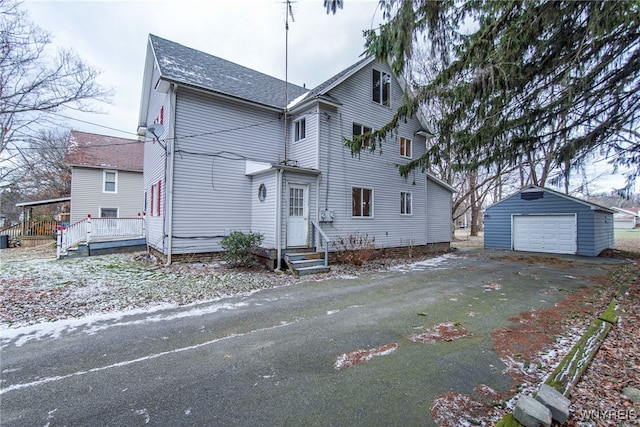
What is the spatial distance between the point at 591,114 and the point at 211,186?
10.8 m

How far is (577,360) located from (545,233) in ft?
48.9

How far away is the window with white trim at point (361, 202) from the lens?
11602 mm

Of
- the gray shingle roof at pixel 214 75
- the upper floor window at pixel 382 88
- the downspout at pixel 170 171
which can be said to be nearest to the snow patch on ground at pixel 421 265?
the upper floor window at pixel 382 88

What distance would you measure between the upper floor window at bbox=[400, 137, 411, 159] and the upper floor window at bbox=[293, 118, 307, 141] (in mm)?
4967

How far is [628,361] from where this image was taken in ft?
11.5

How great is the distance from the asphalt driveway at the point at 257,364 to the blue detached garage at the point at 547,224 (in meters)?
11.2

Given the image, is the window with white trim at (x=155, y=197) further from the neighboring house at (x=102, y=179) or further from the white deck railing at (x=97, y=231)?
the neighboring house at (x=102, y=179)

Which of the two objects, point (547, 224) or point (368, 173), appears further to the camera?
point (547, 224)

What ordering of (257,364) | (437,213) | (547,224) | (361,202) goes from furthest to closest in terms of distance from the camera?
(437,213), (547,224), (361,202), (257,364)

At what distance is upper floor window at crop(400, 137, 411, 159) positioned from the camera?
534 inches

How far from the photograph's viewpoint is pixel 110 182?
1827 cm

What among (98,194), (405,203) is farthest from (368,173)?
(98,194)

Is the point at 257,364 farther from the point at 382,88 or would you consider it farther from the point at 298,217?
the point at 382,88

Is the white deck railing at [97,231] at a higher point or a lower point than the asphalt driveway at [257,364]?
higher
